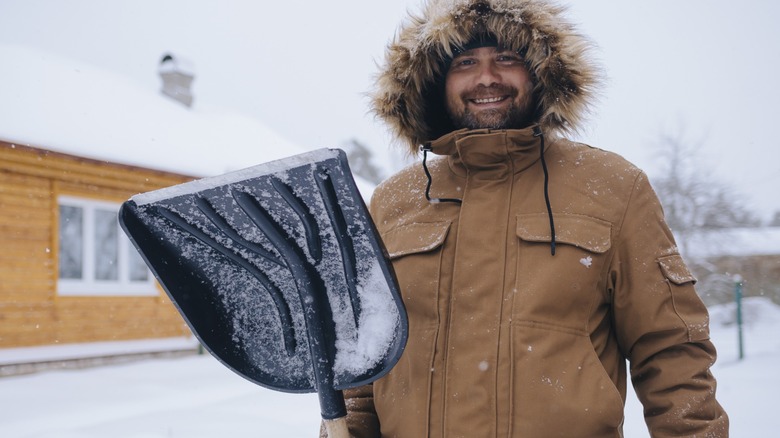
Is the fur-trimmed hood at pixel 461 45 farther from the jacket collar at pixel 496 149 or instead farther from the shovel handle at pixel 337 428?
the shovel handle at pixel 337 428

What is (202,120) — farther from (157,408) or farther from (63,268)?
(157,408)

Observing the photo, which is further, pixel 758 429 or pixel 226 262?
pixel 758 429

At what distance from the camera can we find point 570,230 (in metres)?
1.49

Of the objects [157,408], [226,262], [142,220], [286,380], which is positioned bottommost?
[157,408]

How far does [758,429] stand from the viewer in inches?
184

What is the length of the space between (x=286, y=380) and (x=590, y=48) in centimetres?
114

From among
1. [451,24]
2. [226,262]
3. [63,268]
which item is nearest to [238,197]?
[226,262]

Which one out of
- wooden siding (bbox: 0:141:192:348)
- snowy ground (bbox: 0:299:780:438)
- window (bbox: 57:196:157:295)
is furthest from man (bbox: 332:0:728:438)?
window (bbox: 57:196:157:295)

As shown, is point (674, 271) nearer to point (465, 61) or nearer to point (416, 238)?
point (416, 238)

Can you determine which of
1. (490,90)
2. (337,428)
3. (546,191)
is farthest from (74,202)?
(546,191)

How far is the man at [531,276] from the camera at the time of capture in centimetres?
141

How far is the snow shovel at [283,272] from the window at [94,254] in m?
7.55

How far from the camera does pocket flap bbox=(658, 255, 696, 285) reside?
4.70 ft

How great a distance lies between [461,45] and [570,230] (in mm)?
655
